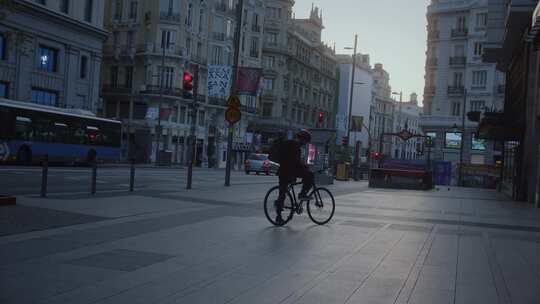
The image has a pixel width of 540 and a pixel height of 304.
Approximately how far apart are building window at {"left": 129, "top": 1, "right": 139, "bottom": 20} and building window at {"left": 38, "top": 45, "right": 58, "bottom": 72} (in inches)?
→ 815

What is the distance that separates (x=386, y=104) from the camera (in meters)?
141

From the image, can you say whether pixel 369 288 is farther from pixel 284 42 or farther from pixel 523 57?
pixel 284 42

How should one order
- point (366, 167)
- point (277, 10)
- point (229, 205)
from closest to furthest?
point (229, 205) → point (366, 167) → point (277, 10)

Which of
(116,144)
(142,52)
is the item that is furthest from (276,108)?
(116,144)

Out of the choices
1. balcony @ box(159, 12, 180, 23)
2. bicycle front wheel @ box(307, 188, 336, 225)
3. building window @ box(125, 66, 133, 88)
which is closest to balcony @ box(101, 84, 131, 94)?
building window @ box(125, 66, 133, 88)

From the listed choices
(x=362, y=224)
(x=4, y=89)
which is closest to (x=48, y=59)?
(x=4, y=89)

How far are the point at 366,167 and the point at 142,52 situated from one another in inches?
967

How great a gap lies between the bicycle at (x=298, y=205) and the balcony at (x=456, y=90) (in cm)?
5528

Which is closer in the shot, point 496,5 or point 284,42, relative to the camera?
point 496,5

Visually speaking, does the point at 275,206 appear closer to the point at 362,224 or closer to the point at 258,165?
the point at 362,224

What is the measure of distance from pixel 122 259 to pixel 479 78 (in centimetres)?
6107

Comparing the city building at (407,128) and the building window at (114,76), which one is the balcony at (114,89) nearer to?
the building window at (114,76)

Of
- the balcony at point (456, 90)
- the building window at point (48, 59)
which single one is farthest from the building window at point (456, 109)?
the building window at point (48, 59)

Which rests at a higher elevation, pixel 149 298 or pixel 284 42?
pixel 284 42
